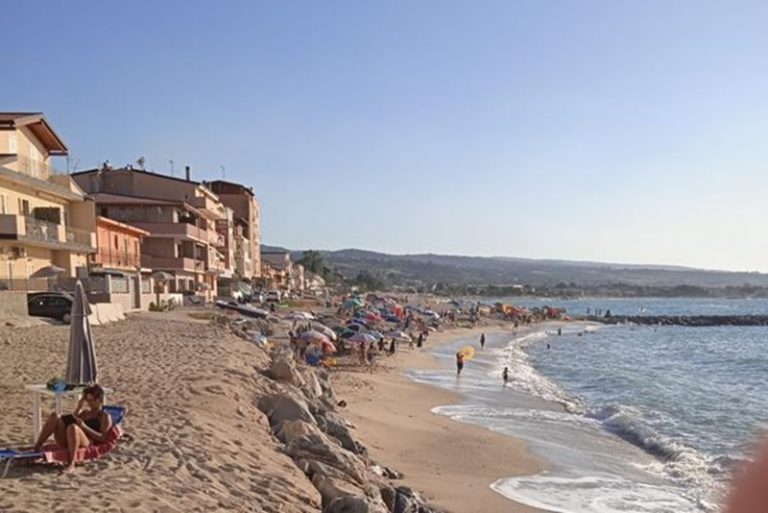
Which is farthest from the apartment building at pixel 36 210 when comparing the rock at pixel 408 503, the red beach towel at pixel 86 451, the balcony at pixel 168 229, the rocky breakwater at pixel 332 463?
the rock at pixel 408 503

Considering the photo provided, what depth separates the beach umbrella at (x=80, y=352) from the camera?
1003cm

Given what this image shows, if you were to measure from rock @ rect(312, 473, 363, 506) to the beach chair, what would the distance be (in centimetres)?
276

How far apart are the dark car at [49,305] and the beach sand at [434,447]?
1091 centimetres

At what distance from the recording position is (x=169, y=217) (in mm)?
52562

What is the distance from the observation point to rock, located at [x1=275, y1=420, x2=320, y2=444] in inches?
472

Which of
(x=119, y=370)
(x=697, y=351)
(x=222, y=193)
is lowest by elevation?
(x=697, y=351)

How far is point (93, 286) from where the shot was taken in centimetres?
3306

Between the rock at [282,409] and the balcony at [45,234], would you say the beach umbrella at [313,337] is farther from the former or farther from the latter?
the rock at [282,409]

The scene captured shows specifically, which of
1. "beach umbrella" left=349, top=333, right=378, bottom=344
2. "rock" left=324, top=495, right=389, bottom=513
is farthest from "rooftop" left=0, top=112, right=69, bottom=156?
"rock" left=324, top=495, right=389, bottom=513

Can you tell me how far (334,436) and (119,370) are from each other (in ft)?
18.8

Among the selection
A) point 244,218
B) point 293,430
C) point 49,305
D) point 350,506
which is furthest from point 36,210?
point 244,218

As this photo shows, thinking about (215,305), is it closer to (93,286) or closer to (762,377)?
(93,286)

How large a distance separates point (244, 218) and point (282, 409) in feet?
255

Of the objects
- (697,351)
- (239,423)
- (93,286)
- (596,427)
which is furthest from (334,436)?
(697,351)
